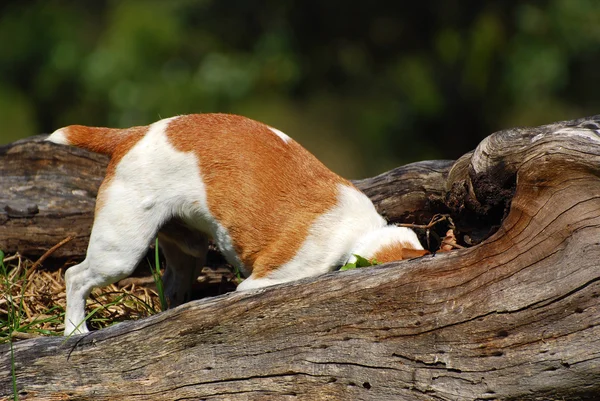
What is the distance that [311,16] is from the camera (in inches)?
488

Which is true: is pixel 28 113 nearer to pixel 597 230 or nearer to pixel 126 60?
pixel 126 60

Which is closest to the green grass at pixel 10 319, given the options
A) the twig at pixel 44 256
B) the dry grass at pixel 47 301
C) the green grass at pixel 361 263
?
the dry grass at pixel 47 301

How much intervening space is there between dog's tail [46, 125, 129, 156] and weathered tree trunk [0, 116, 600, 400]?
3.47ft

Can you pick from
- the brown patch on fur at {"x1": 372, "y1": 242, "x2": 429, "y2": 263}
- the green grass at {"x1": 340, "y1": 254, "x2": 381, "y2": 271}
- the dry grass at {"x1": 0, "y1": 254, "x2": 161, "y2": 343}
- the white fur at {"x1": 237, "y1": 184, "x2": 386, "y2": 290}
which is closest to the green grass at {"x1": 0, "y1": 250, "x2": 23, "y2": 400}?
the dry grass at {"x1": 0, "y1": 254, "x2": 161, "y2": 343}

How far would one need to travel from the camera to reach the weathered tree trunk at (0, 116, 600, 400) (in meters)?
2.94

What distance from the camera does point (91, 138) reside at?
167 inches

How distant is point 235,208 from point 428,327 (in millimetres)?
1237

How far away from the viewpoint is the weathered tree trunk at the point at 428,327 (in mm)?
2941

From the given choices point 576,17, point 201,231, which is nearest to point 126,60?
point 576,17

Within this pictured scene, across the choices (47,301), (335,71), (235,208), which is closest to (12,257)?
(47,301)

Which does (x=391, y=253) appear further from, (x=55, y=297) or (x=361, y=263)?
(x=55, y=297)

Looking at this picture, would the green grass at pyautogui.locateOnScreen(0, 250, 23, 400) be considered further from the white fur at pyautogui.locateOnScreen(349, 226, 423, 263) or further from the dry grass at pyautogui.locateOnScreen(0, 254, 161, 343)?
the white fur at pyautogui.locateOnScreen(349, 226, 423, 263)

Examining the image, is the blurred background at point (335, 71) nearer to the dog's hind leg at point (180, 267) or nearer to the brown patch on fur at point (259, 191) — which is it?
the dog's hind leg at point (180, 267)

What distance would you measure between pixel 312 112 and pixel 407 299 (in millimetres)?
9972
